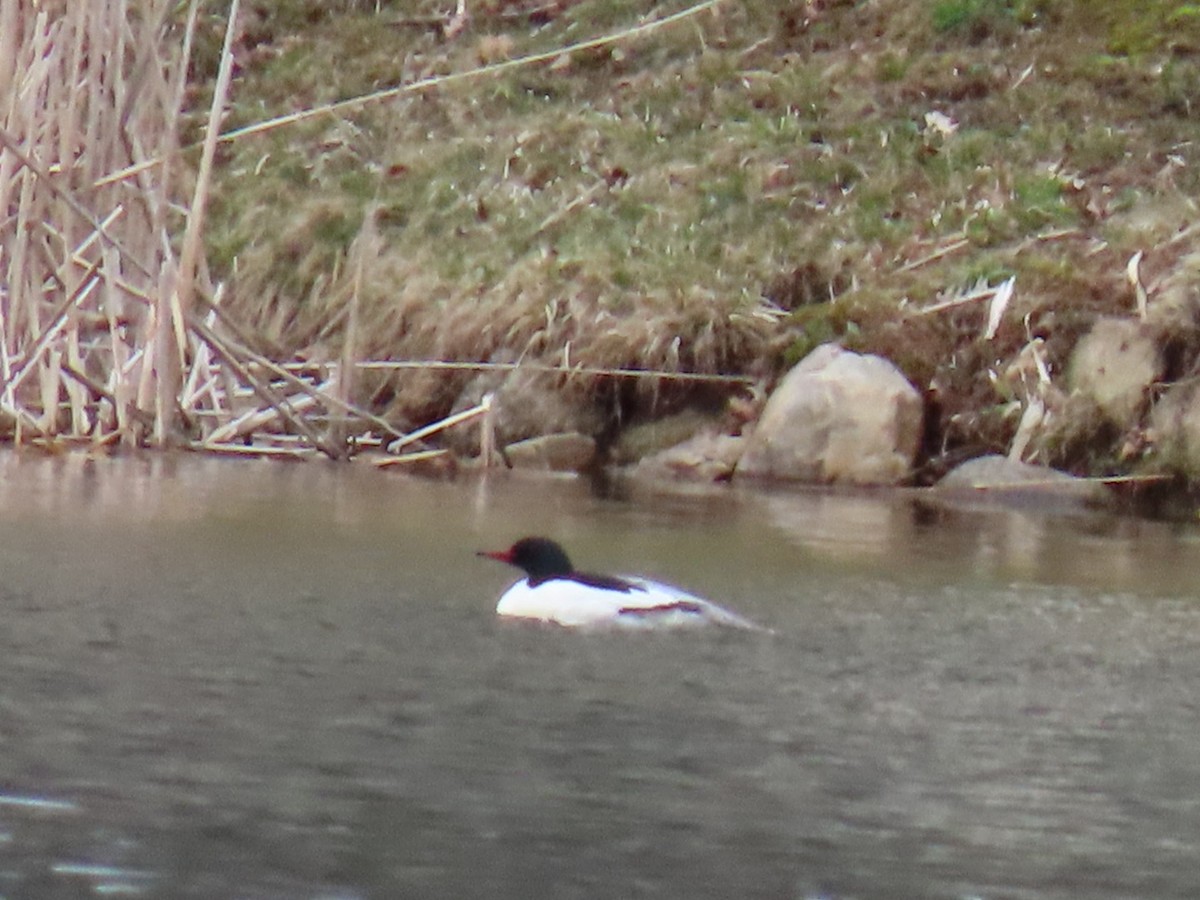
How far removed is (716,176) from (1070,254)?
2865mm

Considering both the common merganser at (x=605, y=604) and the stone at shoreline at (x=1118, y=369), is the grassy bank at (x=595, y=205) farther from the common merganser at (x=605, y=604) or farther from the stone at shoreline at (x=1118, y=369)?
the common merganser at (x=605, y=604)

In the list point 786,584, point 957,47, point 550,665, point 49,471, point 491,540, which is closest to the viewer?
point 550,665

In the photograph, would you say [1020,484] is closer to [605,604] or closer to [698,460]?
[698,460]

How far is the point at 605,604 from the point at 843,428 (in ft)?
23.9

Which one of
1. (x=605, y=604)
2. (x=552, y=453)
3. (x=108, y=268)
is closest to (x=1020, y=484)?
(x=552, y=453)

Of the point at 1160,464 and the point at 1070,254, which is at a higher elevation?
the point at 1070,254

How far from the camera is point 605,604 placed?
31.4 feet

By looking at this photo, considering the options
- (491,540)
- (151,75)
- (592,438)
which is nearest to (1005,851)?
(491,540)

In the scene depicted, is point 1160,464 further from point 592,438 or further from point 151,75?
point 151,75

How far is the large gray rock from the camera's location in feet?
54.5

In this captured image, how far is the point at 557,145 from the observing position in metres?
20.2

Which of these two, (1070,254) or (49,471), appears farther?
(1070,254)

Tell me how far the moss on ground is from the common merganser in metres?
7.30

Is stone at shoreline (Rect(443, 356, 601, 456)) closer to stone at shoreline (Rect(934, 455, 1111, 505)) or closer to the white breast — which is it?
stone at shoreline (Rect(934, 455, 1111, 505))
